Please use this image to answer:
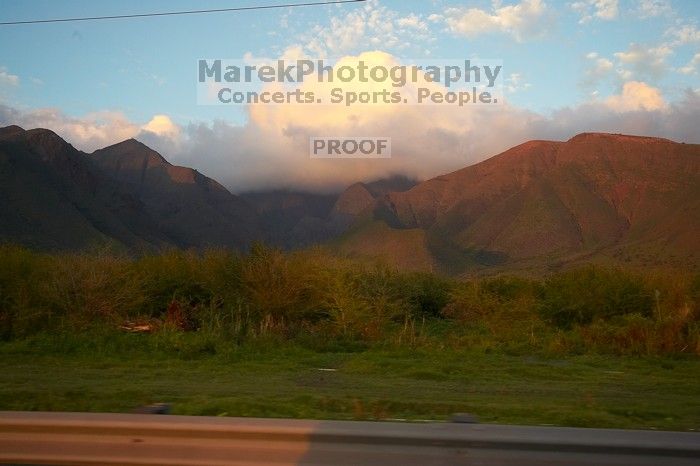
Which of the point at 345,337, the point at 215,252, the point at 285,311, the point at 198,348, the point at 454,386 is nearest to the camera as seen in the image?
the point at 454,386

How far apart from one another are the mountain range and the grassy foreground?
22.3 metres

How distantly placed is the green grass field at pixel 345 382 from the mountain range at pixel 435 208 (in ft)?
109

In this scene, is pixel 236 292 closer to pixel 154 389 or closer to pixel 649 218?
pixel 154 389

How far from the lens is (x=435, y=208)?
102625mm

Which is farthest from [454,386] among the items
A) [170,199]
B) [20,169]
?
[170,199]

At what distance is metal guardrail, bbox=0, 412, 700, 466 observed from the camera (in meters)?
5.59

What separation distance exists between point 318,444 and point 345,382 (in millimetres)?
8242

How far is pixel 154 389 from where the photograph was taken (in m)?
11.9

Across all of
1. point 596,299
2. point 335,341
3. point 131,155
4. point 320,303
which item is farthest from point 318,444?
point 131,155

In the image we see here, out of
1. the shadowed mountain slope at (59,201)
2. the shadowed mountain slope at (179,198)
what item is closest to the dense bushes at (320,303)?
the shadowed mountain slope at (59,201)

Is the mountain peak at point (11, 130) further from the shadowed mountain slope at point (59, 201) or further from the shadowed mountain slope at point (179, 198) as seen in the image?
the shadowed mountain slope at point (179, 198)

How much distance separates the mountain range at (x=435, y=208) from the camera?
60.7 metres

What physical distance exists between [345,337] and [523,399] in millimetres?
12741

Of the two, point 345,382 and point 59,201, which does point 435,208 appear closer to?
point 59,201
